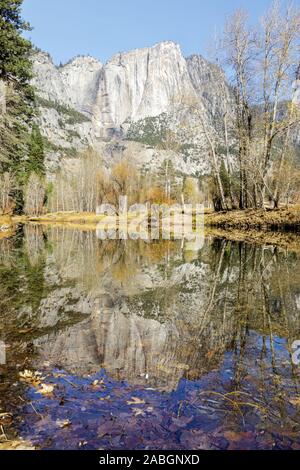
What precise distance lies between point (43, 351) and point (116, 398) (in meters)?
1.63

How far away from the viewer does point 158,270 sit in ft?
36.0

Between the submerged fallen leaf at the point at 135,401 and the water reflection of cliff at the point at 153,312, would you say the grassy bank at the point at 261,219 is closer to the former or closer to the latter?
the water reflection of cliff at the point at 153,312

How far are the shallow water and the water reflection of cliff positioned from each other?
2 cm

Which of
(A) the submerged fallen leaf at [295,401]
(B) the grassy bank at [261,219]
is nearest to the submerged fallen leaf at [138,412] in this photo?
(A) the submerged fallen leaf at [295,401]

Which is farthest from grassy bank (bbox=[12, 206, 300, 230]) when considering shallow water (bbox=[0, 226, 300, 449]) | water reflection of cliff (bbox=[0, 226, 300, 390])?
shallow water (bbox=[0, 226, 300, 449])

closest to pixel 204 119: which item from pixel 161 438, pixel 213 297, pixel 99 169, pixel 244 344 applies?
pixel 213 297

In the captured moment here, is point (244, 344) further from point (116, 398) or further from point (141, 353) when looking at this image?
point (116, 398)

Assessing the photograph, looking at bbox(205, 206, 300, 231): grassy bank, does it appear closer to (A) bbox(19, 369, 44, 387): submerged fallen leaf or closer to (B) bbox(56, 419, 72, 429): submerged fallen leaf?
(A) bbox(19, 369, 44, 387): submerged fallen leaf

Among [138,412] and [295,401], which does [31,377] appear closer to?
[138,412]

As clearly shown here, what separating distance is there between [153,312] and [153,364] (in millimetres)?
2242

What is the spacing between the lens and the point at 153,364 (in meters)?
4.14

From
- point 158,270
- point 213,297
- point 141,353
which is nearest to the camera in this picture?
point 141,353

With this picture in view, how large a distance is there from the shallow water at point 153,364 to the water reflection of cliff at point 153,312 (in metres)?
0.02

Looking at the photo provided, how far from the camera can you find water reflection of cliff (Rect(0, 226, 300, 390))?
4.29 meters
